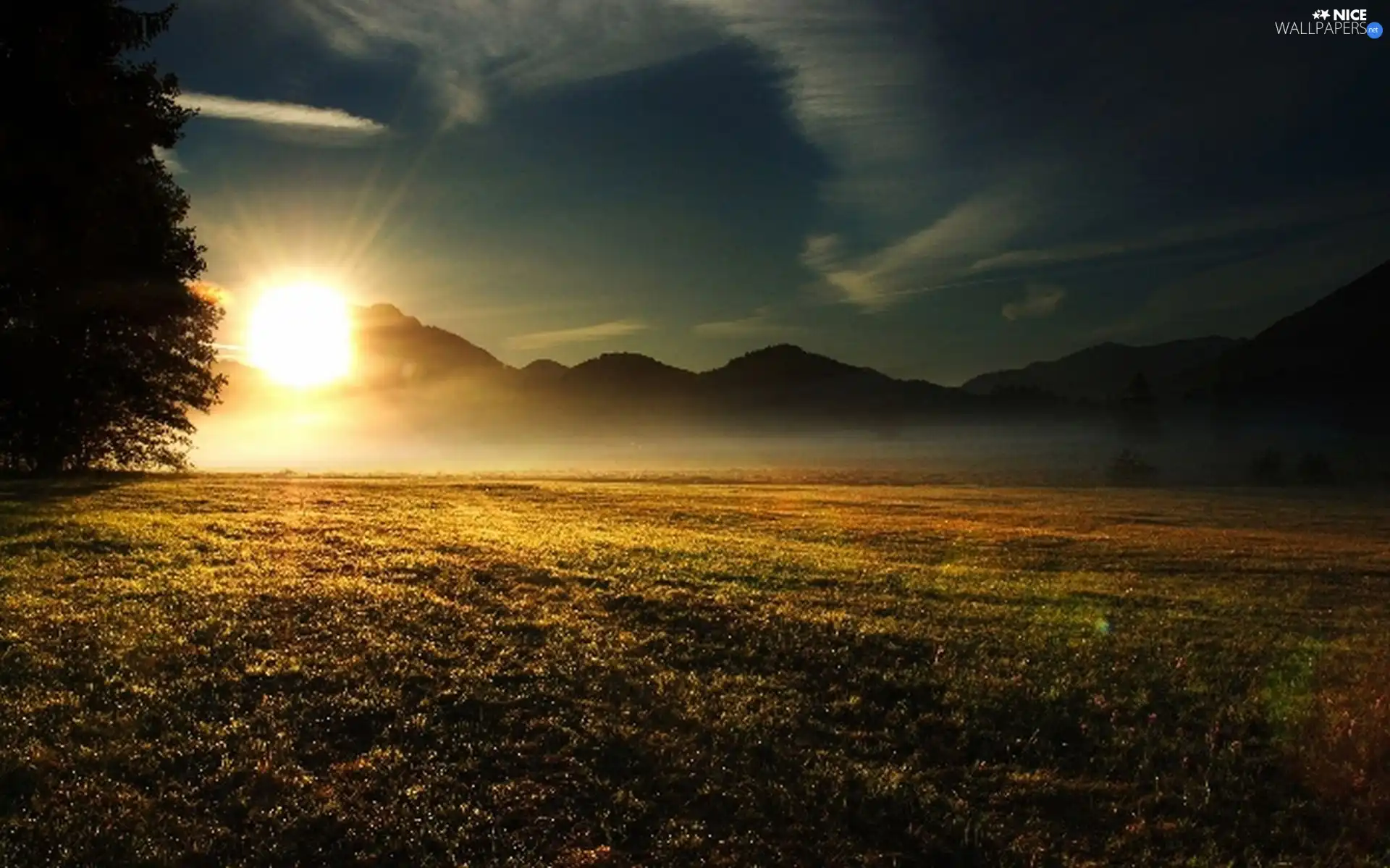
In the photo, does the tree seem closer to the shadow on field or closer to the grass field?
the shadow on field

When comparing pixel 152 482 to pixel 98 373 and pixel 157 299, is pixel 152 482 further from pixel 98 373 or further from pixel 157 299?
pixel 157 299

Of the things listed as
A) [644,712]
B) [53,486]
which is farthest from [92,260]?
[644,712]

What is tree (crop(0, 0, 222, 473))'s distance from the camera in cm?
4056

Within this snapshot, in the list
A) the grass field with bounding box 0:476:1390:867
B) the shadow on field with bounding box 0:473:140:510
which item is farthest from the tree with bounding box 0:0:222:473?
the grass field with bounding box 0:476:1390:867

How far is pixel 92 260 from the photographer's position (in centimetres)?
4434

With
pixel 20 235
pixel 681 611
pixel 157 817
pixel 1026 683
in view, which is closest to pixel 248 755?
pixel 157 817

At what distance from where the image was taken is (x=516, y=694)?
53.0ft

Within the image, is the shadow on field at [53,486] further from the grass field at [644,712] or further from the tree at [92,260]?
the grass field at [644,712]

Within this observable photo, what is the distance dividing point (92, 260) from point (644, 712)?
46.3m

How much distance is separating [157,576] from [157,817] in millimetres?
15153

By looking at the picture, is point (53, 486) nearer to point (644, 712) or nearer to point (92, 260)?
point (92, 260)

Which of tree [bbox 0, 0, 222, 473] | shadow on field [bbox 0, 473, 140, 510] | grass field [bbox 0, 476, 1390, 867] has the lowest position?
grass field [bbox 0, 476, 1390, 867]

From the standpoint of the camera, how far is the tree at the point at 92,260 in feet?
133

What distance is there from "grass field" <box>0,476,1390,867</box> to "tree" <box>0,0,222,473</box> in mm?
20300
